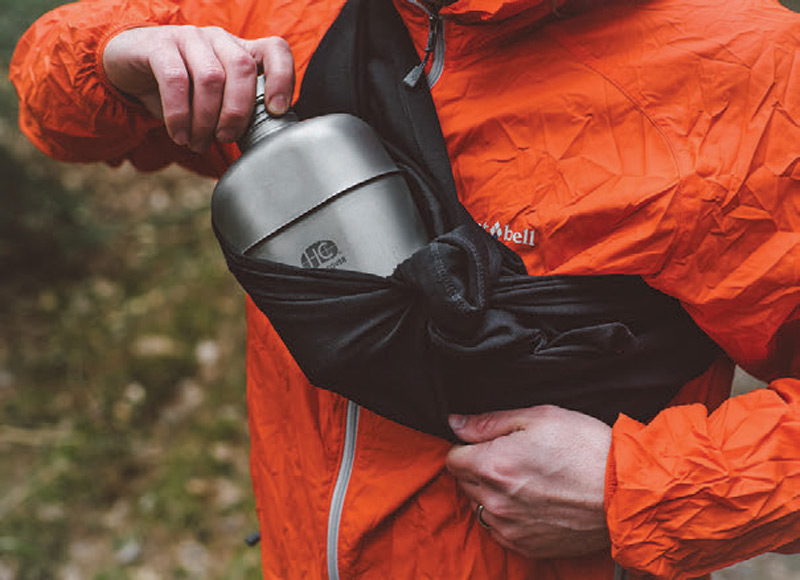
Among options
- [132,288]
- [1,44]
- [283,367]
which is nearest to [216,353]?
[132,288]

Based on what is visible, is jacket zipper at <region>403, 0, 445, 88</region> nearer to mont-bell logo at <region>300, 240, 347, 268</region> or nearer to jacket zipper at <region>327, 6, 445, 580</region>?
jacket zipper at <region>327, 6, 445, 580</region>

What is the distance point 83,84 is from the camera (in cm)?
117

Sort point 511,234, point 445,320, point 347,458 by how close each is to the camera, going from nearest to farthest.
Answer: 1. point 445,320
2. point 511,234
3. point 347,458

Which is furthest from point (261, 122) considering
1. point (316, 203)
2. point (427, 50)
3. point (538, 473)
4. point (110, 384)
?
point (110, 384)

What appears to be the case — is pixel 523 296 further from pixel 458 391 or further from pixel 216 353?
pixel 216 353

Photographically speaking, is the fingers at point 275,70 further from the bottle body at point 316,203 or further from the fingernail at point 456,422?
the fingernail at point 456,422

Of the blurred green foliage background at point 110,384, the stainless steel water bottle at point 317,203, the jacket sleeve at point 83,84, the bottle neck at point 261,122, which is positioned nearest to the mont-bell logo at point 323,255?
the stainless steel water bottle at point 317,203

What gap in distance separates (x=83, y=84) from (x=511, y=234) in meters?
0.74

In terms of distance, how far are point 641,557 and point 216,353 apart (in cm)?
262

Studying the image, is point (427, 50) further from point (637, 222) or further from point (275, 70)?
point (637, 222)

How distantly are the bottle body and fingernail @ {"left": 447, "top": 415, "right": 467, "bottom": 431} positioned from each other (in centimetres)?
24

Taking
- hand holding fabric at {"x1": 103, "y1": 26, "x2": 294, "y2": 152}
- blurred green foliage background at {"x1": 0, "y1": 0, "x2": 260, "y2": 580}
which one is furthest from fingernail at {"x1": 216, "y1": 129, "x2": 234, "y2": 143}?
blurred green foliage background at {"x1": 0, "y1": 0, "x2": 260, "y2": 580}

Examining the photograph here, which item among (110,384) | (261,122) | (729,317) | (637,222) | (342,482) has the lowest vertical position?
(110,384)

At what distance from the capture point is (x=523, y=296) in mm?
958
